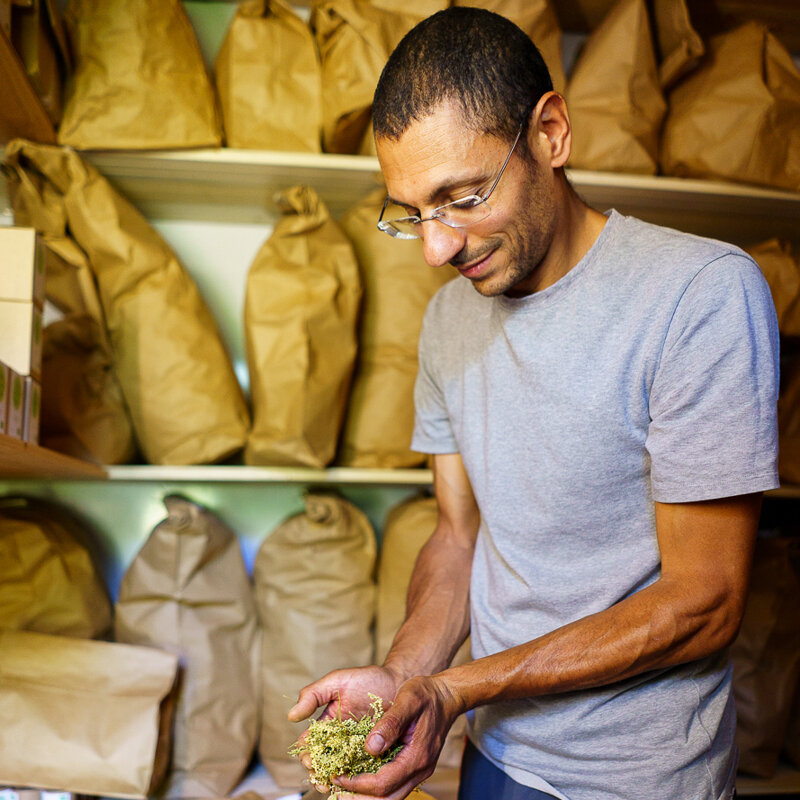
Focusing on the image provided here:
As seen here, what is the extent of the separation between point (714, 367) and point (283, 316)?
0.95m

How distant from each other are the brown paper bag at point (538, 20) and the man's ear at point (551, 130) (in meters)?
0.62

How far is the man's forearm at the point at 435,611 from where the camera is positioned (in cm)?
107

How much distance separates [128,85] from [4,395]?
0.77 meters

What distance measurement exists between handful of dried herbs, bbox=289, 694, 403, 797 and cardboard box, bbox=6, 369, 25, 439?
567 mm

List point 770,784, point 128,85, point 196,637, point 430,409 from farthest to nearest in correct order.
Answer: point 770,784 < point 196,637 < point 128,85 < point 430,409

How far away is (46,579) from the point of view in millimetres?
1521

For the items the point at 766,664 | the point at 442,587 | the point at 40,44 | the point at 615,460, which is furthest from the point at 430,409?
the point at 766,664

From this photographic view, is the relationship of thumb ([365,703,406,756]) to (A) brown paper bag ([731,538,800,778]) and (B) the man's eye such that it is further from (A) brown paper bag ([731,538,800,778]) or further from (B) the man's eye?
(A) brown paper bag ([731,538,800,778])

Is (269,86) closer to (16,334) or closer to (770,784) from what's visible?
(16,334)

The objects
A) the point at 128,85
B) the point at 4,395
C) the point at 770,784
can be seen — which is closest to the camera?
the point at 4,395

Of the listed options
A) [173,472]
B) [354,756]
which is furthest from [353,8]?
[354,756]

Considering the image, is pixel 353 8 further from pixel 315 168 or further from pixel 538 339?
pixel 538 339

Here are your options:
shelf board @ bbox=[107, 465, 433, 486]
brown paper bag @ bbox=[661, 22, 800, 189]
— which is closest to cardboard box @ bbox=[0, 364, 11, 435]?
shelf board @ bbox=[107, 465, 433, 486]

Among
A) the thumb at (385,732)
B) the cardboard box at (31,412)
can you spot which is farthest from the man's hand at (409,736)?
the cardboard box at (31,412)
